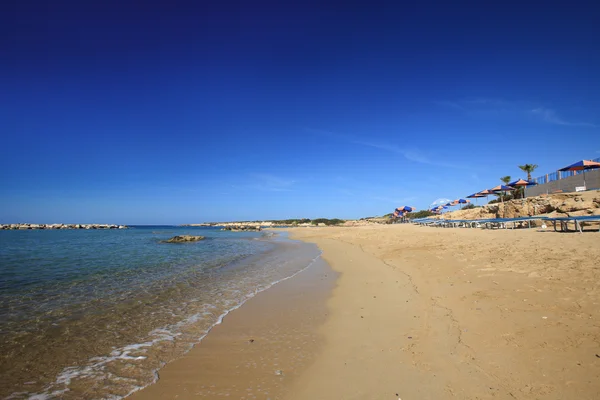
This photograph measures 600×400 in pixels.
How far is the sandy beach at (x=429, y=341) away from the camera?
3.08 metres

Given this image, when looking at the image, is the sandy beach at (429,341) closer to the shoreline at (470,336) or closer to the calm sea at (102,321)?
the shoreline at (470,336)

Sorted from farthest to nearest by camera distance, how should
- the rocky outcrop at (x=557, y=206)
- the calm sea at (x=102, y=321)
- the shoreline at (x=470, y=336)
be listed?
the rocky outcrop at (x=557, y=206) < the calm sea at (x=102, y=321) < the shoreline at (x=470, y=336)

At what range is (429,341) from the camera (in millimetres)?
4164

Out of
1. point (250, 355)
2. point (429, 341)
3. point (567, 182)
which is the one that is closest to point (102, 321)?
point (250, 355)

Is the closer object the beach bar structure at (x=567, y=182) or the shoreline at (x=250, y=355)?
the shoreline at (x=250, y=355)

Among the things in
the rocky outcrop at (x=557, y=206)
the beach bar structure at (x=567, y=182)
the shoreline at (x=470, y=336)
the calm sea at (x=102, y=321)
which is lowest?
the calm sea at (x=102, y=321)

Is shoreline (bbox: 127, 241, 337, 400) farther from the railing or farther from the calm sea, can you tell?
the railing

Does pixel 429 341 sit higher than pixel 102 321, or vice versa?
pixel 429 341

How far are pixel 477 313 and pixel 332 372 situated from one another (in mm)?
3072

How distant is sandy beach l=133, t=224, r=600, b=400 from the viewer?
10.1 ft

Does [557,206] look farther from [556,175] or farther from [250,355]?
[250,355]

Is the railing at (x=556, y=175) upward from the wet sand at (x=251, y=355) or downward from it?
upward

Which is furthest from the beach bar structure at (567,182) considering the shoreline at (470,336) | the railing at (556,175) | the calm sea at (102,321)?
the calm sea at (102,321)

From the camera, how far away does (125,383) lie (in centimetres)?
362
